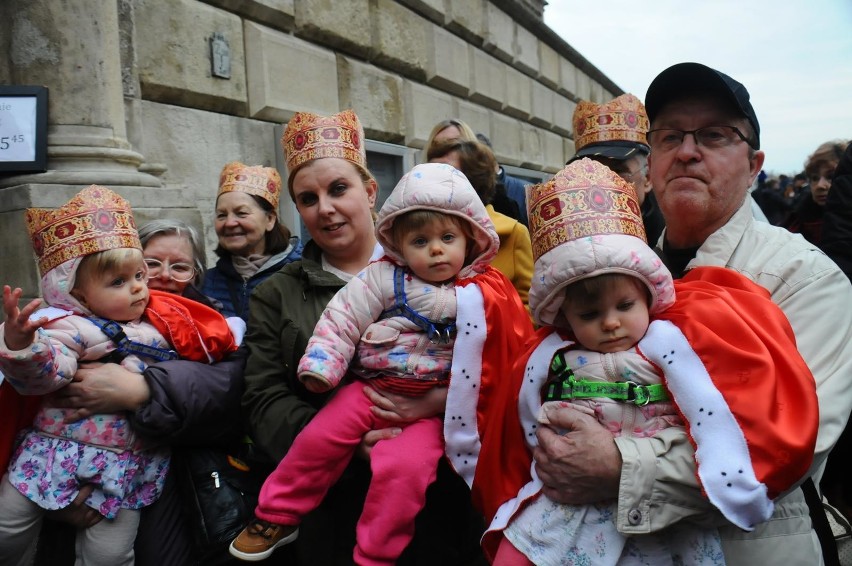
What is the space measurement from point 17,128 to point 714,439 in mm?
3414

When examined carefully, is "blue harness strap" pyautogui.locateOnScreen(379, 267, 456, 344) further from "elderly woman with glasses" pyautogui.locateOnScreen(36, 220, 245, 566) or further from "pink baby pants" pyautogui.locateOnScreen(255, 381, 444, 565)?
"elderly woman with glasses" pyautogui.locateOnScreen(36, 220, 245, 566)

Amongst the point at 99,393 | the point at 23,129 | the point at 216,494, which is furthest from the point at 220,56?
the point at 216,494

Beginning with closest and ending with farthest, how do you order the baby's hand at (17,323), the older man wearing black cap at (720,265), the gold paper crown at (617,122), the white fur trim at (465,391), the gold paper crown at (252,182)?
the older man wearing black cap at (720,265), the baby's hand at (17,323), the white fur trim at (465,391), the gold paper crown at (252,182), the gold paper crown at (617,122)

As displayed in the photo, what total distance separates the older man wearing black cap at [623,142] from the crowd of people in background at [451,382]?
1.40 meters

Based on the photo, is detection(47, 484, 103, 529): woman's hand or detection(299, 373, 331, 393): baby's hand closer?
detection(299, 373, 331, 393): baby's hand

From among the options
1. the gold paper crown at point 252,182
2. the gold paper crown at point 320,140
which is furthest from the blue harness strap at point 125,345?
the gold paper crown at point 252,182

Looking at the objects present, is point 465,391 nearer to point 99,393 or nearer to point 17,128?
point 99,393

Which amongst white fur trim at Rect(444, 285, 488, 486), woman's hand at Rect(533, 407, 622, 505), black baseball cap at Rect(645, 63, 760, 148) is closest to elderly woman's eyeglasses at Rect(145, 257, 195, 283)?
white fur trim at Rect(444, 285, 488, 486)

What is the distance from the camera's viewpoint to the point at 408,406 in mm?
2062

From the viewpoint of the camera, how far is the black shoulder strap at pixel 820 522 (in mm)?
1809

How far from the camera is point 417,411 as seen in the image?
6.77 ft

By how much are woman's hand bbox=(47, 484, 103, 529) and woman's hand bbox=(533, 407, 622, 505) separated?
1.46m

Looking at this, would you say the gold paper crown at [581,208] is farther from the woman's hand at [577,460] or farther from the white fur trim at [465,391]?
the woman's hand at [577,460]

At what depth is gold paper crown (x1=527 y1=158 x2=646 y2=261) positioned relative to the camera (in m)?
1.76
